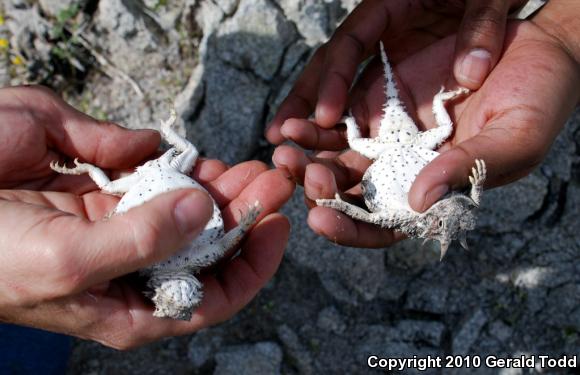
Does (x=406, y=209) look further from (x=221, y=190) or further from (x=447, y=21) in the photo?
(x=447, y=21)

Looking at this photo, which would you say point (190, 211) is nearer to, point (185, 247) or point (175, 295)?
point (175, 295)

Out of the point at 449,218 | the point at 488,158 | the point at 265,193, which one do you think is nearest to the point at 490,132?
the point at 488,158

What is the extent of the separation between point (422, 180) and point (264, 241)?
3.40ft

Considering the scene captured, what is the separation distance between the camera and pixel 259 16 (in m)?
5.60

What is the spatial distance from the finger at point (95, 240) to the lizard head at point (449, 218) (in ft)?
4.33

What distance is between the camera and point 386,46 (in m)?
4.84

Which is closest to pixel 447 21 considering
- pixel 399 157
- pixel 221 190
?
pixel 399 157

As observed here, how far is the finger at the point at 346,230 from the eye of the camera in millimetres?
3418

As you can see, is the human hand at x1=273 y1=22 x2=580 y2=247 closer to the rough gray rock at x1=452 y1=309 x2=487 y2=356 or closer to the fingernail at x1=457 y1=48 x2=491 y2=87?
the fingernail at x1=457 y1=48 x2=491 y2=87

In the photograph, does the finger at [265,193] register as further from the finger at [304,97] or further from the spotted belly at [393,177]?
the finger at [304,97]

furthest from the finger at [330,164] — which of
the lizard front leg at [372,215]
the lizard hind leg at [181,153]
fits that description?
the lizard hind leg at [181,153]

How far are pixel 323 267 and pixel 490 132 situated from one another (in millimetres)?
2178

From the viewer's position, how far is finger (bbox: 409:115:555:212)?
10.4 ft

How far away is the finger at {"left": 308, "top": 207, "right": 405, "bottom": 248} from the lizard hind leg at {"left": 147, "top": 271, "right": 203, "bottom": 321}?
777 mm
